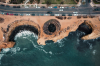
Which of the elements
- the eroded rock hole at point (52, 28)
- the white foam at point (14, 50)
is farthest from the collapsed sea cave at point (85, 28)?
the white foam at point (14, 50)

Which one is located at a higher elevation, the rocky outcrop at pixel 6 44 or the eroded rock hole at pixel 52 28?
the eroded rock hole at pixel 52 28

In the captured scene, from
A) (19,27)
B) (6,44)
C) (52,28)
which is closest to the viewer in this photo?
(6,44)

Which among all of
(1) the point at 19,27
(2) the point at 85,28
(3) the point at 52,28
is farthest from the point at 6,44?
(2) the point at 85,28

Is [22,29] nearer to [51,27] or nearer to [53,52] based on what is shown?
[51,27]

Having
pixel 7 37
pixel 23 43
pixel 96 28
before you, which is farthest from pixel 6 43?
pixel 96 28

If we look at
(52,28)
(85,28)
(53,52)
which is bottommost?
(53,52)

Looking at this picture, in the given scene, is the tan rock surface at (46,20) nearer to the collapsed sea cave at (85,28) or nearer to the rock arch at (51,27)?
the rock arch at (51,27)

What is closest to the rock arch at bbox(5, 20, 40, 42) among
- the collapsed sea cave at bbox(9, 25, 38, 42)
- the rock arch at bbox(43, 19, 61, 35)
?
the collapsed sea cave at bbox(9, 25, 38, 42)

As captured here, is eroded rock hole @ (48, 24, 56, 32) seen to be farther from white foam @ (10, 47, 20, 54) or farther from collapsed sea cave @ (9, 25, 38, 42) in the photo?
white foam @ (10, 47, 20, 54)
